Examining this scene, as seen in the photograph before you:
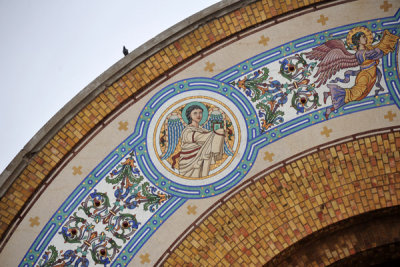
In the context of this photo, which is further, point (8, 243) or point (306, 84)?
point (306, 84)

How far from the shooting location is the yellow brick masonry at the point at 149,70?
626cm

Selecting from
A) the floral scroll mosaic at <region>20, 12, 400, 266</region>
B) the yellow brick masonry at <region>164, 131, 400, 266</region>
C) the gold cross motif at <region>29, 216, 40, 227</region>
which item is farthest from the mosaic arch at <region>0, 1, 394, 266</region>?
the gold cross motif at <region>29, 216, 40, 227</region>

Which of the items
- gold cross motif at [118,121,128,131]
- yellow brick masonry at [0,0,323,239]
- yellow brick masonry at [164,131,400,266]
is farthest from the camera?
gold cross motif at [118,121,128,131]

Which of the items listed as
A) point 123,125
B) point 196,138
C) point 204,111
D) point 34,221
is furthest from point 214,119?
point 34,221

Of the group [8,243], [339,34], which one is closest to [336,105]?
[339,34]

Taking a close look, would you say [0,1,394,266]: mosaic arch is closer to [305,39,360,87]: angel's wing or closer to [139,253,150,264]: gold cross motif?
[305,39,360,87]: angel's wing

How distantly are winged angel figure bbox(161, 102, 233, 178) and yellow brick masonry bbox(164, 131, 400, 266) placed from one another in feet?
1.95

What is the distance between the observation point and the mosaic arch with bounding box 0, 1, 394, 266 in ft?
20.6

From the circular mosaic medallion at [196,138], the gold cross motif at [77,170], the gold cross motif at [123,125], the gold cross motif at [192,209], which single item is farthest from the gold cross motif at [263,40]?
the gold cross motif at [77,170]

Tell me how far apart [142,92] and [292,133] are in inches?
84.2

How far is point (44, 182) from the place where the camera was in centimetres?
621

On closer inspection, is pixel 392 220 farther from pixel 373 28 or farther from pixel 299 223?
pixel 373 28

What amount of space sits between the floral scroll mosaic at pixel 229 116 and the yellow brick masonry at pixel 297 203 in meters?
0.42

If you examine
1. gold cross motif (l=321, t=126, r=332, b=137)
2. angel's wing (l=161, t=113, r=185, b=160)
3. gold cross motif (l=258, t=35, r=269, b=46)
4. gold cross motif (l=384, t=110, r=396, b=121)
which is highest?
gold cross motif (l=258, t=35, r=269, b=46)
